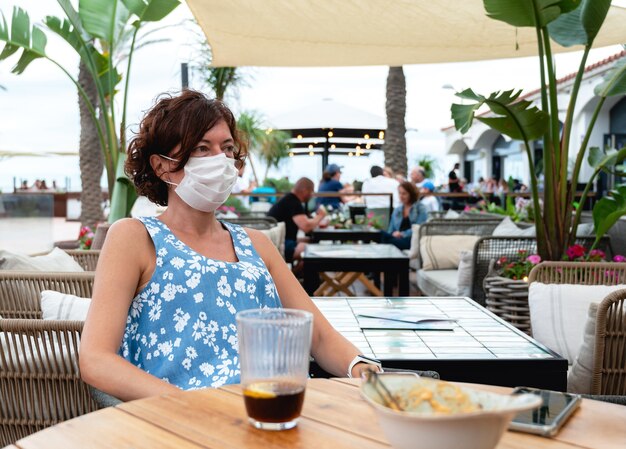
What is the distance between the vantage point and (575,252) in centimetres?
430

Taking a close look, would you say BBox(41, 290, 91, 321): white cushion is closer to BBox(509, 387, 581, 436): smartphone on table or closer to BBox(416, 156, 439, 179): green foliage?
BBox(509, 387, 581, 436): smartphone on table

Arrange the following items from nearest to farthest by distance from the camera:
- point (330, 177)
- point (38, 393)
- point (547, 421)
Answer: point (547, 421) < point (38, 393) < point (330, 177)

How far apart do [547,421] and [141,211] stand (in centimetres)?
471

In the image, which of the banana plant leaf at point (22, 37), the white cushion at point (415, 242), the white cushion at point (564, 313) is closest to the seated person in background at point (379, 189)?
the white cushion at point (415, 242)

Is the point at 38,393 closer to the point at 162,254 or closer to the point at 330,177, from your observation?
the point at 162,254

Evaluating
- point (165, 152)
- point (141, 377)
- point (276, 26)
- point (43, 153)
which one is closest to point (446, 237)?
point (276, 26)

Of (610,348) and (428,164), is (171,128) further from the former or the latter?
(428,164)

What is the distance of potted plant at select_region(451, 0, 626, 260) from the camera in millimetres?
4098

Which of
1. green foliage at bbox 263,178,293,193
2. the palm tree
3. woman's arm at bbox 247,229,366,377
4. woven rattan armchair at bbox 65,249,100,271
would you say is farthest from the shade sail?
green foliage at bbox 263,178,293,193

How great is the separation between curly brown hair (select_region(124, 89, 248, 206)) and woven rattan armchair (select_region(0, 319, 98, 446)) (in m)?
0.55

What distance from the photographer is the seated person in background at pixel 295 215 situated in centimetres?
798

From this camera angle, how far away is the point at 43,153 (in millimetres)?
23875

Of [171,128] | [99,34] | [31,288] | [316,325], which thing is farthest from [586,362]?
[99,34]

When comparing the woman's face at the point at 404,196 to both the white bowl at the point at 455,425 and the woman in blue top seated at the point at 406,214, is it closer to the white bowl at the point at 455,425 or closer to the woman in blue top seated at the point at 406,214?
the woman in blue top seated at the point at 406,214
